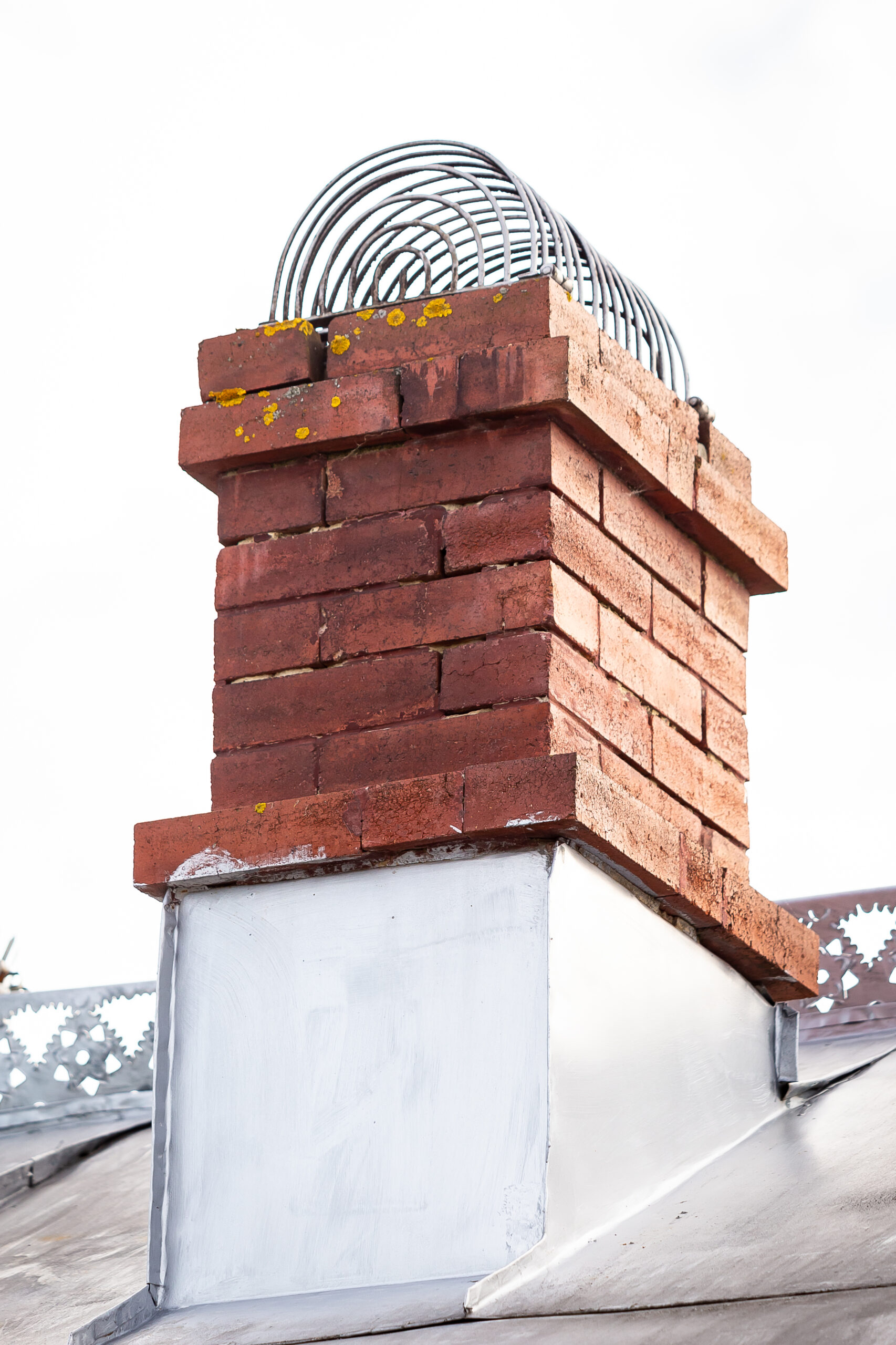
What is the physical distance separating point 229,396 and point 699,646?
3.59 feet

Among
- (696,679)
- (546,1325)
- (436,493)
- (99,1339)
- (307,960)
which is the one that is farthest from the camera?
(696,679)

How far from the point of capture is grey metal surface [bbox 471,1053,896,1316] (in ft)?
7.83

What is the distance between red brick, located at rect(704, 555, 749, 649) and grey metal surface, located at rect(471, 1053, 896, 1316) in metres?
1.02

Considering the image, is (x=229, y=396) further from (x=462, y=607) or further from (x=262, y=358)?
(x=462, y=607)

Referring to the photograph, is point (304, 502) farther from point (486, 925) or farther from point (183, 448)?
point (486, 925)

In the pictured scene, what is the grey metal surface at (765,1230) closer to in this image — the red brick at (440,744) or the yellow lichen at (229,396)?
the red brick at (440,744)

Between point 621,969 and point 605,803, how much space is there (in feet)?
1.08

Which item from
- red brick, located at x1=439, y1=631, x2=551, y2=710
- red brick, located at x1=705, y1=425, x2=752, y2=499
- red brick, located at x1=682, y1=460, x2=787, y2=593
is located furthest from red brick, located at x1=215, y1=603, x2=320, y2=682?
red brick, located at x1=705, y1=425, x2=752, y2=499

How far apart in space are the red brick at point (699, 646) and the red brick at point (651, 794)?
31 cm

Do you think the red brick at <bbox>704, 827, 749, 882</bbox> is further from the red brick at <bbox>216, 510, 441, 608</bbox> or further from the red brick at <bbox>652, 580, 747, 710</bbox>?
the red brick at <bbox>216, 510, 441, 608</bbox>

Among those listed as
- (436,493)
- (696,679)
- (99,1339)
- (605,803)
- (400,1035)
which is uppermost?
(436,493)

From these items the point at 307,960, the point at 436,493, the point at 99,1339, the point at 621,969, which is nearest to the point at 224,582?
the point at 436,493

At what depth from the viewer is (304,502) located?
11.6 feet

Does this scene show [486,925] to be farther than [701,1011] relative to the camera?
No
